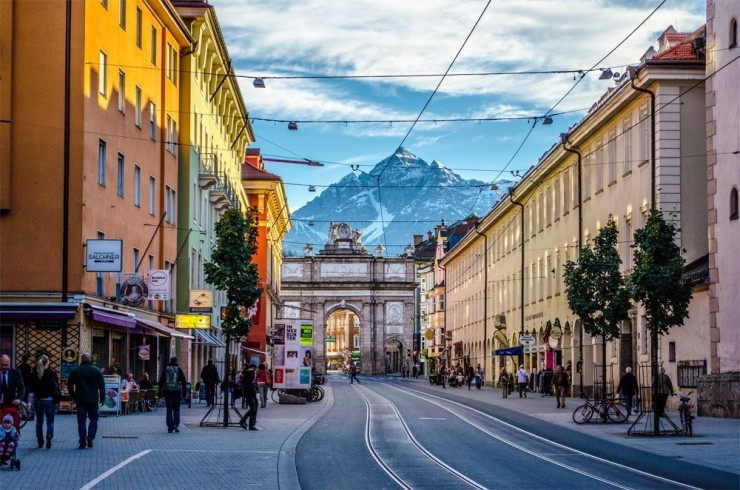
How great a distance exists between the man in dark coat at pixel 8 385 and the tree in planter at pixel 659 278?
15.6 meters

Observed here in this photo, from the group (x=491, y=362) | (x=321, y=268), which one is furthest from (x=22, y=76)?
(x=321, y=268)

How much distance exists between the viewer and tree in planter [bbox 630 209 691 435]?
98.8 feet

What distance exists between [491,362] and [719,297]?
170 ft

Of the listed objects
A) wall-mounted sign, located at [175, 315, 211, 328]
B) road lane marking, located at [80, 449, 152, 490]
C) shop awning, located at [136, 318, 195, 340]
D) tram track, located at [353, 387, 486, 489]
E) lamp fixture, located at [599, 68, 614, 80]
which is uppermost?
lamp fixture, located at [599, 68, 614, 80]

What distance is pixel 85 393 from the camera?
2264 cm

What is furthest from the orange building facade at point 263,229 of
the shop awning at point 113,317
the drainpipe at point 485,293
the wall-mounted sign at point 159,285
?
the shop awning at point 113,317

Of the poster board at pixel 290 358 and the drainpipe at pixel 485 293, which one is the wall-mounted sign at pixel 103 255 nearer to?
the poster board at pixel 290 358

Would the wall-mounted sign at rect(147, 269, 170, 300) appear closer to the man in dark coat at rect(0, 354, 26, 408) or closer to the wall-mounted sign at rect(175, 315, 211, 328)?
the wall-mounted sign at rect(175, 315, 211, 328)

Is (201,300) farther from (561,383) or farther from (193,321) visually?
(561,383)

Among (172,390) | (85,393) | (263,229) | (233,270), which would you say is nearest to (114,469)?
(85,393)

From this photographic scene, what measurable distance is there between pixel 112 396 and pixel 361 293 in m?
110

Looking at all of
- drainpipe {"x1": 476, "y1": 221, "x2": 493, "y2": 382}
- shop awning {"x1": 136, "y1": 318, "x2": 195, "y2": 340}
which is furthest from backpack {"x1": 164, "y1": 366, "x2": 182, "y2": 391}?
drainpipe {"x1": 476, "y1": 221, "x2": 493, "y2": 382}

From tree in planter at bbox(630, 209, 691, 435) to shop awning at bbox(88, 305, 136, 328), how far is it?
15060mm

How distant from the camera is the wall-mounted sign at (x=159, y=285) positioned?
132 feet
